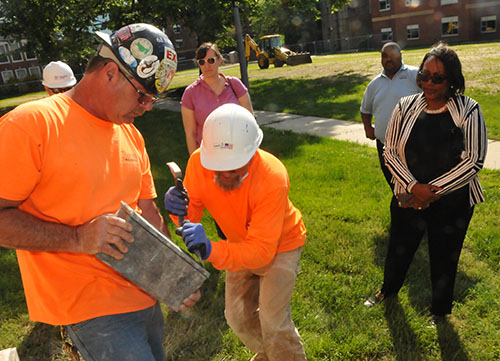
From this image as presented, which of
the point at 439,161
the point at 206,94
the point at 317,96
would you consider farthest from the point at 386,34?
the point at 439,161

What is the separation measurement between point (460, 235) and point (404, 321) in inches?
33.8

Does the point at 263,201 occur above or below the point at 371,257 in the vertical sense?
above

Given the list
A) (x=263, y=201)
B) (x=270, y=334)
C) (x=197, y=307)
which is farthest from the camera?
(x=197, y=307)

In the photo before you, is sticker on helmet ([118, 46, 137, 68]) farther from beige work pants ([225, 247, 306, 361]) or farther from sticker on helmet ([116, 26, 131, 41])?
beige work pants ([225, 247, 306, 361])

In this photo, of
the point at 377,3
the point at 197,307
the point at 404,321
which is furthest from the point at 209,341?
the point at 377,3

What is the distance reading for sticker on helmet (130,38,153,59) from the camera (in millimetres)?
1911

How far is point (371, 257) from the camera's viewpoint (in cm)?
452

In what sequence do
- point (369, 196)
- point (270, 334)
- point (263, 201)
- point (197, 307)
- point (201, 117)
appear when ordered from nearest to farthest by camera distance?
point (263, 201) → point (270, 334) → point (197, 307) → point (201, 117) → point (369, 196)

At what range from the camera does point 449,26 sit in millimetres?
40031

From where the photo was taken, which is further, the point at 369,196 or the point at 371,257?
the point at 369,196

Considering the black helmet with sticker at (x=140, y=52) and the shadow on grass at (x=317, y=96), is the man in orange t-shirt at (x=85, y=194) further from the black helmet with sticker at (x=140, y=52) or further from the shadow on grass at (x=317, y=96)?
the shadow on grass at (x=317, y=96)

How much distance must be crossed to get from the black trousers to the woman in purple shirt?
1992 millimetres

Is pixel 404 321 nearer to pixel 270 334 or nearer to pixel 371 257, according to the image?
pixel 371 257

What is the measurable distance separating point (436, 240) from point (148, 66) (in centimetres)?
261
